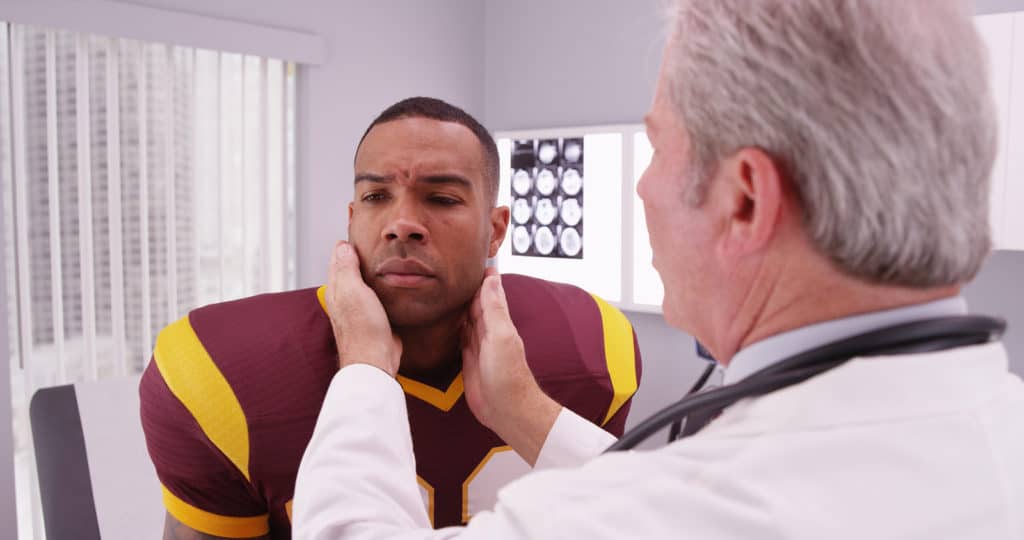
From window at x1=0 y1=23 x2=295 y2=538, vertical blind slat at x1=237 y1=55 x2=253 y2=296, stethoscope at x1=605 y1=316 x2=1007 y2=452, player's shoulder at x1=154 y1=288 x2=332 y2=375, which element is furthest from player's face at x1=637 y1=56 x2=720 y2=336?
vertical blind slat at x1=237 y1=55 x2=253 y2=296

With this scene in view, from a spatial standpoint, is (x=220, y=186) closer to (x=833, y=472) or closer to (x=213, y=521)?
(x=213, y=521)

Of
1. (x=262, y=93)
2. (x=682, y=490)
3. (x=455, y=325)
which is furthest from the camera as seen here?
(x=262, y=93)

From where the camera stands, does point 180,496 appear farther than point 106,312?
No

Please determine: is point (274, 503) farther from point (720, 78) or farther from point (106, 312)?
point (106, 312)

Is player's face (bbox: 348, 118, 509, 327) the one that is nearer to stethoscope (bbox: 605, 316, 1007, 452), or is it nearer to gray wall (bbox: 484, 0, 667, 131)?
stethoscope (bbox: 605, 316, 1007, 452)

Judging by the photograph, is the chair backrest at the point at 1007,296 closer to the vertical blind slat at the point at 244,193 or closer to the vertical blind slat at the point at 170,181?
the vertical blind slat at the point at 244,193

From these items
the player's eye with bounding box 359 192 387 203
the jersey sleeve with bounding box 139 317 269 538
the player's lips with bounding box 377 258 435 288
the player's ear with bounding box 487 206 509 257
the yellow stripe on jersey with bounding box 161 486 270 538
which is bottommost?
the yellow stripe on jersey with bounding box 161 486 270 538

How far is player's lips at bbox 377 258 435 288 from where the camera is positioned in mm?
1101

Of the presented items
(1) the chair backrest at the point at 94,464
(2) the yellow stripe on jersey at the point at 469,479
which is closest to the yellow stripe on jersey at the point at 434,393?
(2) the yellow stripe on jersey at the point at 469,479

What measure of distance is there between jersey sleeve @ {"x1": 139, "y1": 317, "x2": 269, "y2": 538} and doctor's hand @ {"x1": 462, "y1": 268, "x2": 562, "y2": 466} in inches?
13.3

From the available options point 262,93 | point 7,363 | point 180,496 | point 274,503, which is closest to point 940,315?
point 274,503

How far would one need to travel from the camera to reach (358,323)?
3.39 ft

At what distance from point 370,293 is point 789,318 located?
626mm

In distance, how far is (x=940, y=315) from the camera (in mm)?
606
